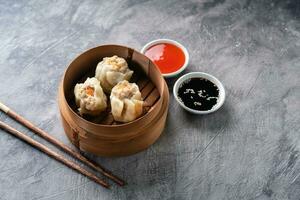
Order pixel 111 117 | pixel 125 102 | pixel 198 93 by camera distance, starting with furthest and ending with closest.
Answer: pixel 198 93, pixel 111 117, pixel 125 102

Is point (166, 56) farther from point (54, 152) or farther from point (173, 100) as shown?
point (54, 152)

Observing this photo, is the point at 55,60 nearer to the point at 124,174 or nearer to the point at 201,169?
the point at 124,174

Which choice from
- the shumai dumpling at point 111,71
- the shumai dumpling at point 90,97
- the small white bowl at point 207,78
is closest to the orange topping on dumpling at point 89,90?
the shumai dumpling at point 90,97

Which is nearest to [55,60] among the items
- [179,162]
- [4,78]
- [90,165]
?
[4,78]

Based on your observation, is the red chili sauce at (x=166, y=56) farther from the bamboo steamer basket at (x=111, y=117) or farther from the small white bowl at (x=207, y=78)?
the bamboo steamer basket at (x=111, y=117)

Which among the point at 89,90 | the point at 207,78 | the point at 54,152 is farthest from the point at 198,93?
the point at 54,152

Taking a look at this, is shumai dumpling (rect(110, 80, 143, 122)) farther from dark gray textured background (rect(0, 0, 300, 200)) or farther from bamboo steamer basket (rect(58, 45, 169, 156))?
dark gray textured background (rect(0, 0, 300, 200))
